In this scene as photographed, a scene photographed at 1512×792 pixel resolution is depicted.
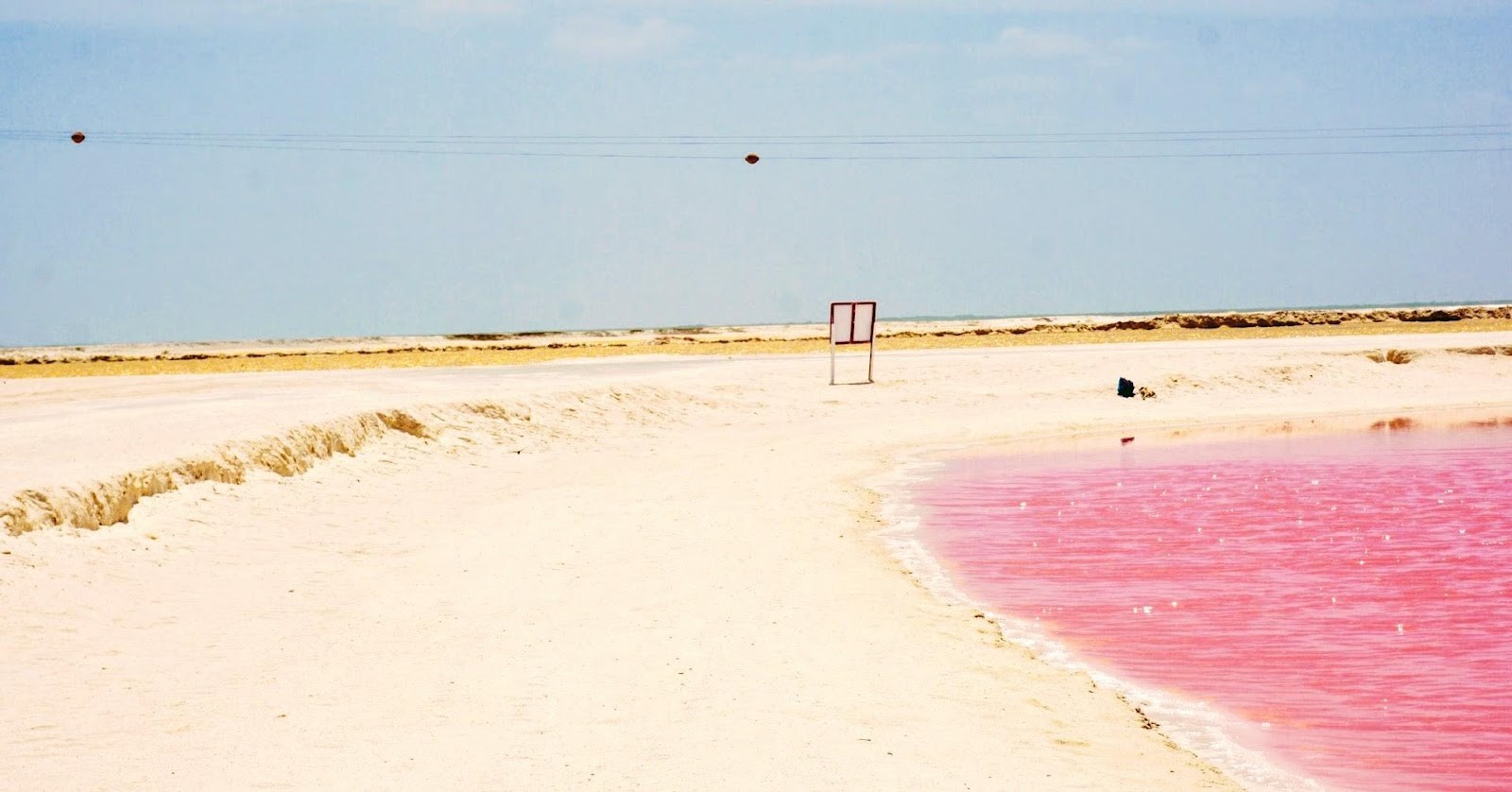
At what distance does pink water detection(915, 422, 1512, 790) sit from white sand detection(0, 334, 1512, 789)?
39.6 inches

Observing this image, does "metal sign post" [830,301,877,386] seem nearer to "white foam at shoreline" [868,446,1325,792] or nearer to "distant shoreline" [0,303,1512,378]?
"distant shoreline" [0,303,1512,378]

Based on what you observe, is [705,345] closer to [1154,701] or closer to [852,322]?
[852,322]

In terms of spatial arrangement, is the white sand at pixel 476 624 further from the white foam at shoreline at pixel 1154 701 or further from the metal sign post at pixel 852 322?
the metal sign post at pixel 852 322

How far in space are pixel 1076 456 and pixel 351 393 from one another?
12.6 m

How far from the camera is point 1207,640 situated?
11617mm

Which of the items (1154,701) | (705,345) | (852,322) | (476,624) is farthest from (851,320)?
(705,345)

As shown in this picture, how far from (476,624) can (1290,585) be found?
720 centimetres

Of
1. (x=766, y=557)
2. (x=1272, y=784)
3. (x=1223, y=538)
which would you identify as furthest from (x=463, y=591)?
(x=1223, y=538)

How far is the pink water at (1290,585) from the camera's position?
9.29m

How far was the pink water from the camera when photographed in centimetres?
929

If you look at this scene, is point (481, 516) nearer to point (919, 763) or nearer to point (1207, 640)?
point (1207, 640)

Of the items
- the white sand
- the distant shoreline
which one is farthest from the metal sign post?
the distant shoreline

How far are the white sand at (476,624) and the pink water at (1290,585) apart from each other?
1.01m

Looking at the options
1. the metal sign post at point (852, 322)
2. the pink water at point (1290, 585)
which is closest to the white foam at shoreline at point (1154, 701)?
the pink water at point (1290, 585)
